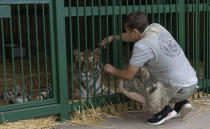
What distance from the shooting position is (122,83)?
3.73m

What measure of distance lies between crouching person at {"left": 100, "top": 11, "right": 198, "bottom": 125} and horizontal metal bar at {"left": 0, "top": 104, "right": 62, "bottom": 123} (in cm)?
74

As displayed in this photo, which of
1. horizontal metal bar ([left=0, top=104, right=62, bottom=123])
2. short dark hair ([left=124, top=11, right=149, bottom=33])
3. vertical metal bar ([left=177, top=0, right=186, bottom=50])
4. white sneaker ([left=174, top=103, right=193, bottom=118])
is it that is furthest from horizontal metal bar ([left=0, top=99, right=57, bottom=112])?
vertical metal bar ([left=177, top=0, right=186, bottom=50])

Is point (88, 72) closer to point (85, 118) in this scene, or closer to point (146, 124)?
point (85, 118)

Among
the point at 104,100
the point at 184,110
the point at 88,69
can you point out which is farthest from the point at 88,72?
the point at 184,110

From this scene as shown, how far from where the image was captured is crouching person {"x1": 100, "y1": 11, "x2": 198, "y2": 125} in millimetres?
3359

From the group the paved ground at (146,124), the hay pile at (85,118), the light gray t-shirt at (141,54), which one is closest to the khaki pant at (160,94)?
the paved ground at (146,124)

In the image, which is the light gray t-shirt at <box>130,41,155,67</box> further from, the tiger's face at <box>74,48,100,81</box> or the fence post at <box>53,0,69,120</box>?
the tiger's face at <box>74,48,100,81</box>

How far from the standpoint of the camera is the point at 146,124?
3.64 metres

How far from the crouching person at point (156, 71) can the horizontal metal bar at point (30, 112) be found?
0.74 m

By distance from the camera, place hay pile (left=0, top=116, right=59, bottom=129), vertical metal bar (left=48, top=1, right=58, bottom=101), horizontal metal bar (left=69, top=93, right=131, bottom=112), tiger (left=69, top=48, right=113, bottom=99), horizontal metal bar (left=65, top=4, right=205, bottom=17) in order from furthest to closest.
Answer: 1. tiger (left=69, top=48, right=113, bottom=99)
2. horizontal metal bar (left=69, top=93, right=131, bottom=112)
3. horizontal metal bar (left=65, top=4, right=205, bottom=17)
4. vertical metal bar (left=48, top=1, right=58, bottom=101)
5. hay pile (left=0, top=116, right=59, bottom=129)

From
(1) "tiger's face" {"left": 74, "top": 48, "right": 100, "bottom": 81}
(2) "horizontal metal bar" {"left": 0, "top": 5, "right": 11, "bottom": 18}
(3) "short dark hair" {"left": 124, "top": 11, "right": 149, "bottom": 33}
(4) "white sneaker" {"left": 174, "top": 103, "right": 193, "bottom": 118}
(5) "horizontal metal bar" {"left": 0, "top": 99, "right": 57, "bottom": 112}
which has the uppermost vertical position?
(2) "horizontal metal bar" {"left": 0, "top": 5, "right": 11, "bottom": 18}

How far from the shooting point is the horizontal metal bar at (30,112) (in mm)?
3471

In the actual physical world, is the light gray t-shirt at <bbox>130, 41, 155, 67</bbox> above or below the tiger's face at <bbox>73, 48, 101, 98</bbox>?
above

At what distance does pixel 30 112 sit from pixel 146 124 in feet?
4.10
